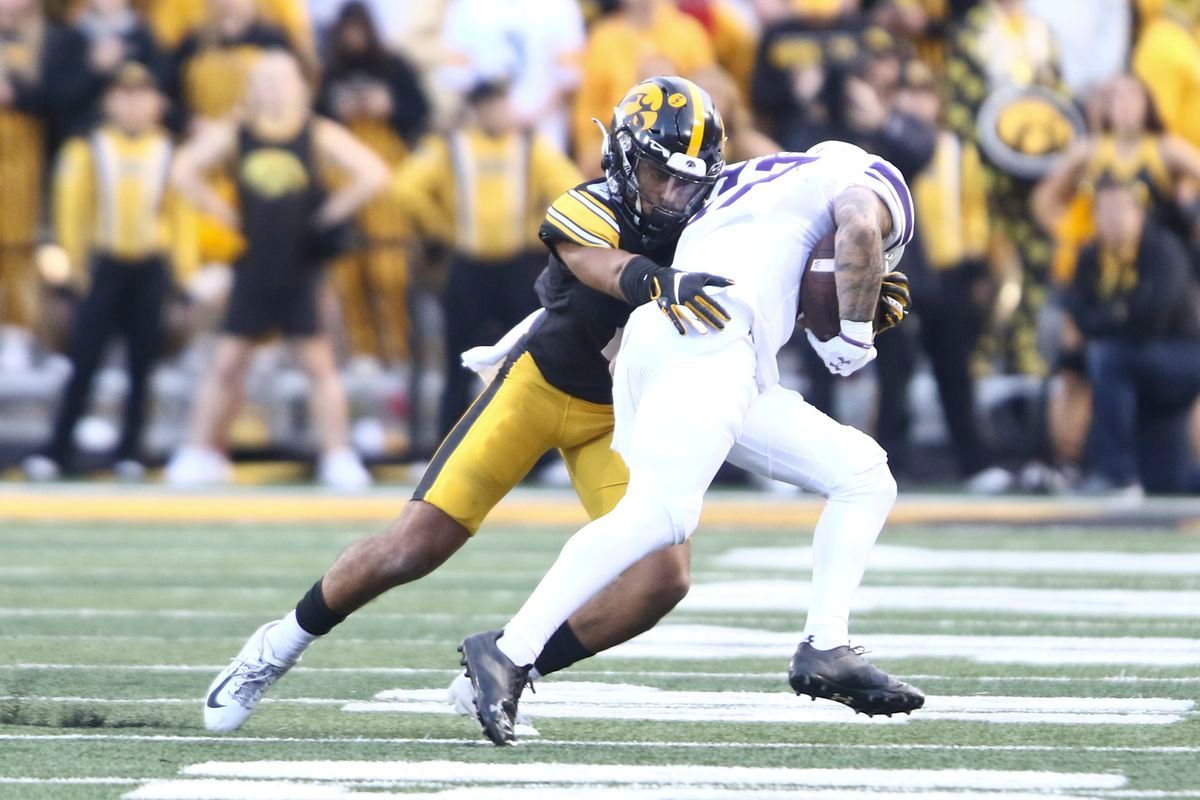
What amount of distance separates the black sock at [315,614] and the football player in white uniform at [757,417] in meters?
0.44

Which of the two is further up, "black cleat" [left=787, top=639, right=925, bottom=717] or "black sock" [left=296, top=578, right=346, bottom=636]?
"black cleat" [left=787, top=639, right=925, bottom=717]

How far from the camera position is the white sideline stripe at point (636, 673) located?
537 cm

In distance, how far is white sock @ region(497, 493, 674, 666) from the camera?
4.41 m

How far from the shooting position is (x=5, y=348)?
11.3 metres

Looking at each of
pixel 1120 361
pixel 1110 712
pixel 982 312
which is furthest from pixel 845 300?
pixel 982 312

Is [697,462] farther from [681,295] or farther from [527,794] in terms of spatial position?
[527,794]

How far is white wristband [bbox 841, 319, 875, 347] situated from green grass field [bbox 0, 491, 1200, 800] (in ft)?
2.61

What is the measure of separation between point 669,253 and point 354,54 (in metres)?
6.55

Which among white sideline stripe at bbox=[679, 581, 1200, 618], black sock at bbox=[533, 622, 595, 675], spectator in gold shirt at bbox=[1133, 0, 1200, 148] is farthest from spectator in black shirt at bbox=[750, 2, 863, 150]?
black sock at bbox=[533, 622, 595, 675]

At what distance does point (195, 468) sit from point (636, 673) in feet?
16.8

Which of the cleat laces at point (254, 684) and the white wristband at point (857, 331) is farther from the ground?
the white wristband at point (857, 331)

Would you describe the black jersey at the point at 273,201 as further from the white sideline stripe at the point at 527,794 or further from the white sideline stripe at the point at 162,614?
the white sideline stripe at the point at 527,794

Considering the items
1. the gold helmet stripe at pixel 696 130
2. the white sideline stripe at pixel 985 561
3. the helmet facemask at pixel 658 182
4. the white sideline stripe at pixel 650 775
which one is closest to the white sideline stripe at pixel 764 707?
the white sideline stripe at pixel 650 775

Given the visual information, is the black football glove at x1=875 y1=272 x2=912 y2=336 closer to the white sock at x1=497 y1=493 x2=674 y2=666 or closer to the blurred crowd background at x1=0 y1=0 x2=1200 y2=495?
the white sock at x1=497 y1=493 x2=674 y2=666
